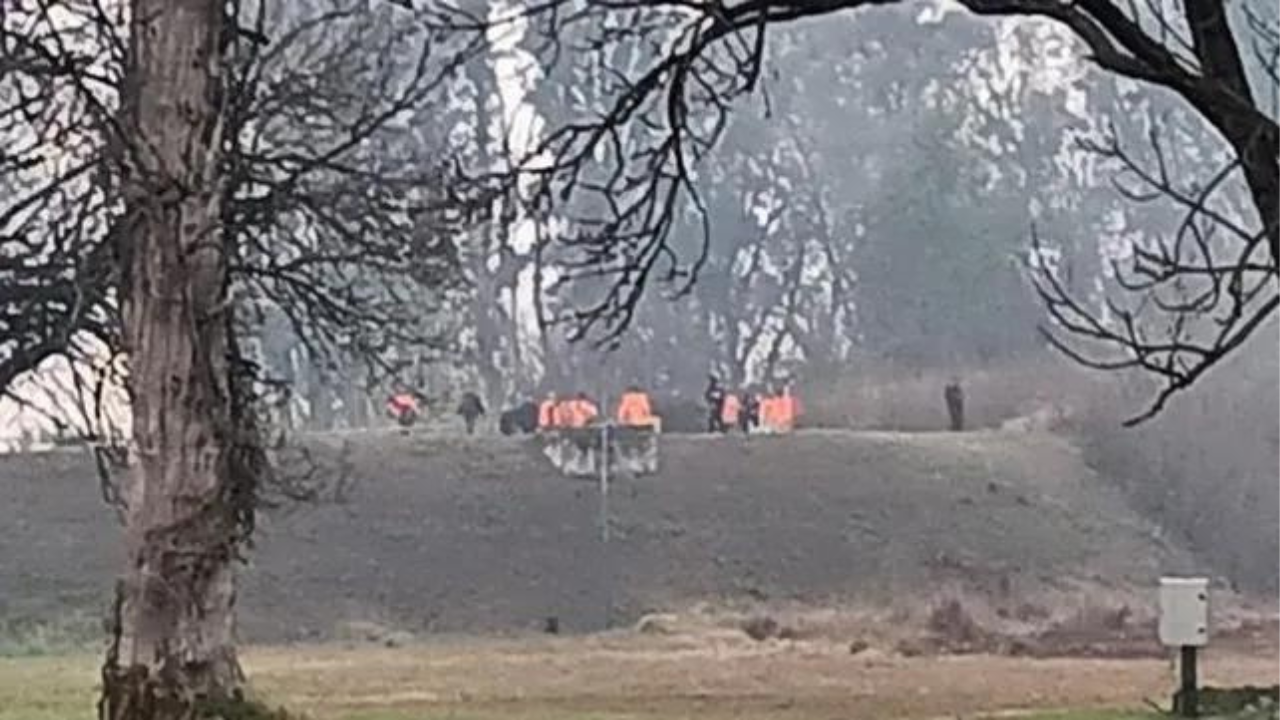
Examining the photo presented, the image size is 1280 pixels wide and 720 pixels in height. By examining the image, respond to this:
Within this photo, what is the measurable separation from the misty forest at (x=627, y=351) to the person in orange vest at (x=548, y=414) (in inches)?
11.4

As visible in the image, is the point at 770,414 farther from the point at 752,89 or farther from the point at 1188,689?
the point at 752,89

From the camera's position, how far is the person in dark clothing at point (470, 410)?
5938 centimetres

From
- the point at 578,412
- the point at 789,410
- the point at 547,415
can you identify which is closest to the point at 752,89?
the point at 547,415

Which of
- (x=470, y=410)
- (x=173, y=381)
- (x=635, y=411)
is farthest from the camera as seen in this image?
(x=635, y=411)

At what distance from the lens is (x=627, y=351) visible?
67875mm

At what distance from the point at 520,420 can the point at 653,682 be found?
29.3 metres

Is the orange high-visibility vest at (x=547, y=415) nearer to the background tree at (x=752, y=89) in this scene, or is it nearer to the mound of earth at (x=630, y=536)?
the mound of earth at (x=630, y=536)

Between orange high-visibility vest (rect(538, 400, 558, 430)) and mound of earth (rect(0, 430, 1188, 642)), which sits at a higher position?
orange high-visibility vest (rect(538, 400, 558, 430))

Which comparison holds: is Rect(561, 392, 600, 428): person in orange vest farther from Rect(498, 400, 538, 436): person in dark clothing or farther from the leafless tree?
the leafless tree

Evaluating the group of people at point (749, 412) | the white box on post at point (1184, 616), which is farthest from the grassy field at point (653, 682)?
the group of people at point (749, 412)

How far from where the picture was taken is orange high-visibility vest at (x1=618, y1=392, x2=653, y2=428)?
58.3m

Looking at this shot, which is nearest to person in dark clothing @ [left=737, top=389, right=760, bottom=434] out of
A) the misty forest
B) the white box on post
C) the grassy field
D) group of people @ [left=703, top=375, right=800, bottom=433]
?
group of people @ [left=703, top=375, right=800, bottom=433]

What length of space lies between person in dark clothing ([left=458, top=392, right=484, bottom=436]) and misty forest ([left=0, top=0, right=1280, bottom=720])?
0.38 m

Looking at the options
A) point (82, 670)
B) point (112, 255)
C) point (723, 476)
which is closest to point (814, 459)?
point (723, 476)
